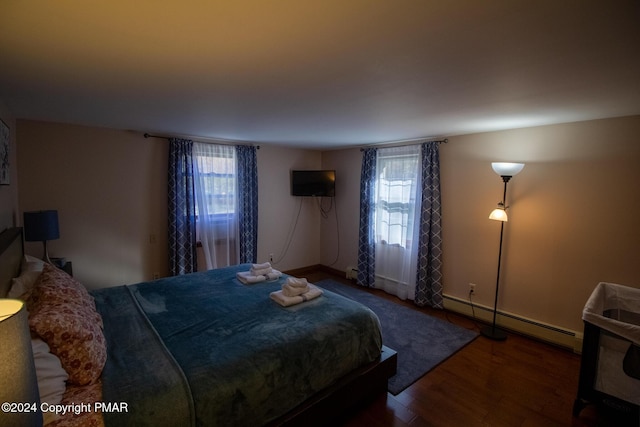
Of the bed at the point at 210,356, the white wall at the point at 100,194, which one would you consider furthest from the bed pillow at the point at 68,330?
the white wall at the point at 100,194

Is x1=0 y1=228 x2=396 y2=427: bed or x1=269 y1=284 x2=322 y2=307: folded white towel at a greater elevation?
x1=269 y1=284 x2=322 y2=307: folded white towel

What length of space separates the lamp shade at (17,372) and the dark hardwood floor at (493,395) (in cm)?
192

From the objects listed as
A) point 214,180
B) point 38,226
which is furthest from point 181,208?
point 38,226

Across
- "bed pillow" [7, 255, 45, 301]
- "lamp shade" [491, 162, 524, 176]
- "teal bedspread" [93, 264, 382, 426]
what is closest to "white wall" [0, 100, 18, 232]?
"bed pillow" [7, 255, 45, 301]

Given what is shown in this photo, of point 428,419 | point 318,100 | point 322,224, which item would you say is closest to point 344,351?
point 428,419

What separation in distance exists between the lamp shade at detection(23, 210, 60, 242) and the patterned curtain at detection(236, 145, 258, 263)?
7.24ft

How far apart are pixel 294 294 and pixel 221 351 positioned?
86 centimetres

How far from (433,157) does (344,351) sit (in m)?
2.82

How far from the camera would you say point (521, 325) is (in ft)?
10.7

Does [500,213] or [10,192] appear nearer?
[10,192]

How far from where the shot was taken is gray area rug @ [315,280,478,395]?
264 centimetres

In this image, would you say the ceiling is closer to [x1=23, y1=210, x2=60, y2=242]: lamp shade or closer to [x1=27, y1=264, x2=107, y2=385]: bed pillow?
[x1=23, y1=210, x2=60, y2=242]: lamp shade

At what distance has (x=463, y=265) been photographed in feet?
12.4

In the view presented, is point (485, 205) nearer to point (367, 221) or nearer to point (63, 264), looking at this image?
point (367, 221)
